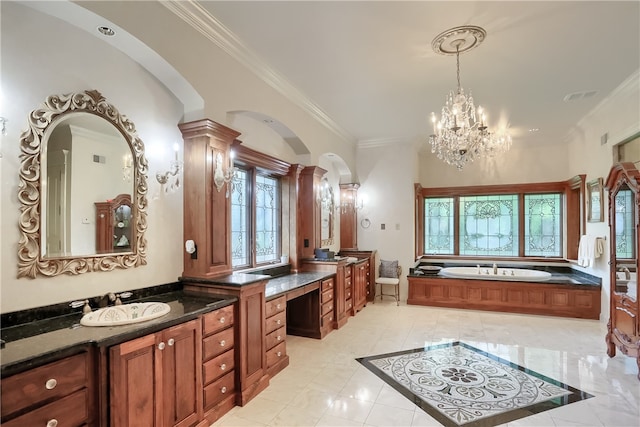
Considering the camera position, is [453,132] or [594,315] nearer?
[453,132]

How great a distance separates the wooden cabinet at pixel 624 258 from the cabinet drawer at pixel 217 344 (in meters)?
3.92

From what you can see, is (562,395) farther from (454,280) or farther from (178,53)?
(178,53)

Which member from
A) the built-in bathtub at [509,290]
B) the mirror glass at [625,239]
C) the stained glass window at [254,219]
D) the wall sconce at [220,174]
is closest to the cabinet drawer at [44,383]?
the wall sconce at [220,174]

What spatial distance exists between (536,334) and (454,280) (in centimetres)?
167

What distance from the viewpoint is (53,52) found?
205 cm

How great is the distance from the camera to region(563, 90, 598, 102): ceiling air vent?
13.9 feet

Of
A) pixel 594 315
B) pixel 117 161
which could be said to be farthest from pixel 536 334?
pixel 117 161

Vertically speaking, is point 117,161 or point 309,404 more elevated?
point 117,161

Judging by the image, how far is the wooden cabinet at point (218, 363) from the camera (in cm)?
240

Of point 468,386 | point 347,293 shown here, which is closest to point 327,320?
point 347,293

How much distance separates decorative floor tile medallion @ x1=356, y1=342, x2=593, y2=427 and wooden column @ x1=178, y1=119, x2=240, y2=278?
6.78ft

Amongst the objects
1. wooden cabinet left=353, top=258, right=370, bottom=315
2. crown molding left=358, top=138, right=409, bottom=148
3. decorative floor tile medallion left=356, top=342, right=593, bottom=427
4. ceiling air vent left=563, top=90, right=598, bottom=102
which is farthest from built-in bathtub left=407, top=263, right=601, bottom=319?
ceiling air vent left=563, top=90, right=598, bottom=102

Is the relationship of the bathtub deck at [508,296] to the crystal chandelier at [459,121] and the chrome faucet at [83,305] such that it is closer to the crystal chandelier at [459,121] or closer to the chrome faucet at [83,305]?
the crystal chandelier at [459,121]

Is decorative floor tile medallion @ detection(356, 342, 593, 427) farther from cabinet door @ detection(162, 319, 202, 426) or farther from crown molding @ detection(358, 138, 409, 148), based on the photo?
crown molding @ detection(358, 138, 409, 148)
